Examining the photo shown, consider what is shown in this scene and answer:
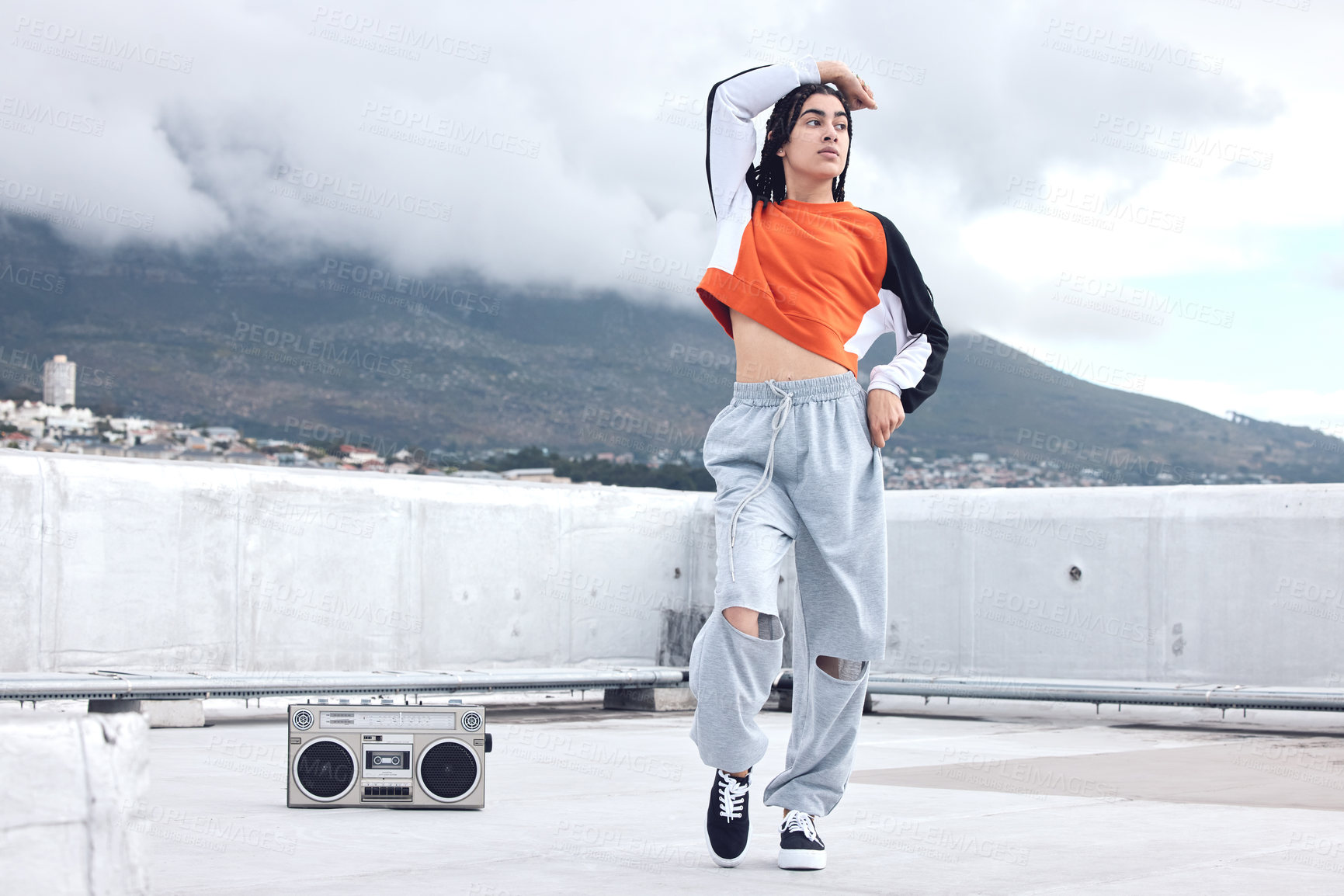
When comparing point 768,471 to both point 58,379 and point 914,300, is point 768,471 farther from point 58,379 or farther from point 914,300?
point 58,379

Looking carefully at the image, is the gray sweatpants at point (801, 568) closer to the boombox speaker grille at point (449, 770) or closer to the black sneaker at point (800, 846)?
the black sneaker at point (800, 846)

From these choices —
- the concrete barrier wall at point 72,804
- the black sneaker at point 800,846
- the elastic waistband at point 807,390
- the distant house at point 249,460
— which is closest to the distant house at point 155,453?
the distant house at point 249,460

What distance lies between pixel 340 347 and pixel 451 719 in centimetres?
8017

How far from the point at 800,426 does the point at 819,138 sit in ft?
2.24

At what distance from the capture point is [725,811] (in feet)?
8.73

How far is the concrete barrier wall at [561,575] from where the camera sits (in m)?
7.62

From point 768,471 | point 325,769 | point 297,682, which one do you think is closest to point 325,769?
point 325,769

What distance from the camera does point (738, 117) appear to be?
3025mm

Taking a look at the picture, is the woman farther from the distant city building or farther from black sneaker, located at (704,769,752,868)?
the distant city building

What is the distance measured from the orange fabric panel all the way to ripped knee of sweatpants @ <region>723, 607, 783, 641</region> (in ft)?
1.97

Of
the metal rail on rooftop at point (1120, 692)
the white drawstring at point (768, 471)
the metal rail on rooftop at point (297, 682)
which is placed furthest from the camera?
the metal rail on rooftop at point (1120, 692)

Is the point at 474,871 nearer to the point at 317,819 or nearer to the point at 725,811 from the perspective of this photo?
the point at 725,811

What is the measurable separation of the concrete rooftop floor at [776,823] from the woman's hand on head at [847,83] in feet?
5.58

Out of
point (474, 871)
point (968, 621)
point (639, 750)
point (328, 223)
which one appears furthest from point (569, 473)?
point (328, 223)
